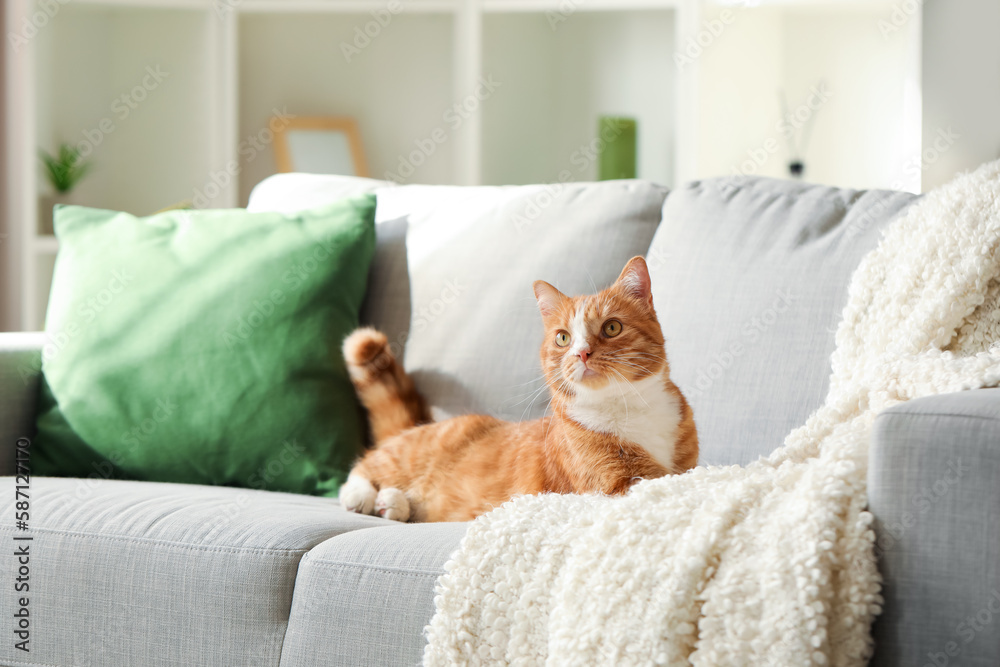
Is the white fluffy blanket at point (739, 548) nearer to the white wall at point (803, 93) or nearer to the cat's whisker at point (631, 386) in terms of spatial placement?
the cat's whisker at point (631, 386)

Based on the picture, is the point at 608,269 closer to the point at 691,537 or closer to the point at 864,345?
the point at 864,345

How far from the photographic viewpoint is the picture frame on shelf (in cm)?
315

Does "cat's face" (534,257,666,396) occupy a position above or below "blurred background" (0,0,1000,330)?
below

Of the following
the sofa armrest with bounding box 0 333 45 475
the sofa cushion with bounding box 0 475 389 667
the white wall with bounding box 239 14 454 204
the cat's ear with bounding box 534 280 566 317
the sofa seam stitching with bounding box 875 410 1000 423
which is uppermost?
the white wall with bounding box 239 14 454 204

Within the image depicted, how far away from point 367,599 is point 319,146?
94.5 inches

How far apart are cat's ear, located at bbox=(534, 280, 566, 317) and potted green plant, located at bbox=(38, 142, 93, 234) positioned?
89.7 inches

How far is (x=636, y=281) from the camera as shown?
1.13m

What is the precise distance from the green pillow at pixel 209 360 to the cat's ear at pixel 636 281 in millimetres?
Answer: 576

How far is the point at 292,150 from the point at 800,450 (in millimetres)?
2448

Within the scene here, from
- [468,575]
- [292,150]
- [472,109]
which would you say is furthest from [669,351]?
[292,150]

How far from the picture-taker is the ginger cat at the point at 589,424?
111 centimetres

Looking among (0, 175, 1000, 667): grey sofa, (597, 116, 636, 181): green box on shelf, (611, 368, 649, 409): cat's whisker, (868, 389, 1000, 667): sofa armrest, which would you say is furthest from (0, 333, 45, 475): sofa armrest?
(597, 116, 636, 181): green box on shelf

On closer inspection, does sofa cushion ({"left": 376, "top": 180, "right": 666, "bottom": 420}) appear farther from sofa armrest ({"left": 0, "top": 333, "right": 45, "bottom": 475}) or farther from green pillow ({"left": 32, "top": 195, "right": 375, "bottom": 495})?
sofa armrest ({"left": 0, "top": 333, "right": 45, "bottom": 475})

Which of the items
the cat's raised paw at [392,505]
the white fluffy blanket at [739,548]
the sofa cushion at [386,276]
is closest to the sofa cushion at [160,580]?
the cat's raised paw at [392,505]
